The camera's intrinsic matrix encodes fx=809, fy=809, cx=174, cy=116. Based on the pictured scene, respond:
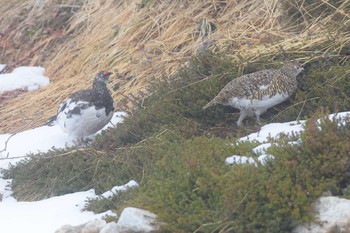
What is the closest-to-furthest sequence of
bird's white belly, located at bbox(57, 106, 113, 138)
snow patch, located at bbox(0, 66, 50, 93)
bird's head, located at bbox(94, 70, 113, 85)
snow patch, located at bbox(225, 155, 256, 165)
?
snow patch, located at bbox(225, 155, 256, 165)
bird's white belly, located at bbox(57, 106, 113, 138)
bird's head, located at bbox(94, 70, 113, 85)
snow patch, located at bbox(0, 66, 50, 93)

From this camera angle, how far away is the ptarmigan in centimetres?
633

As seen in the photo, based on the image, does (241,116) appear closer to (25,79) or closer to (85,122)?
(85,122)

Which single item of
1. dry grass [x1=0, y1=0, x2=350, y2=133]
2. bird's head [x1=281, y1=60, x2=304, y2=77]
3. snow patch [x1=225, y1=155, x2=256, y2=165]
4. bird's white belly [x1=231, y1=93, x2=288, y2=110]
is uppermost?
snow patch [x1=225, y1=155, x2=256, y2=165]

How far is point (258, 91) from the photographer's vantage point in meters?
6.32

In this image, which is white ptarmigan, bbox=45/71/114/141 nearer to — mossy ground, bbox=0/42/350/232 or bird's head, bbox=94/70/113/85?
bird's head, bbox=94/70/113/85

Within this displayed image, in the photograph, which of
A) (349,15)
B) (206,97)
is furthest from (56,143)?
(349,15)

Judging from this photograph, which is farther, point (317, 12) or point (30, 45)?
point (30, 45)

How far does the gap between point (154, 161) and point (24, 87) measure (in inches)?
198

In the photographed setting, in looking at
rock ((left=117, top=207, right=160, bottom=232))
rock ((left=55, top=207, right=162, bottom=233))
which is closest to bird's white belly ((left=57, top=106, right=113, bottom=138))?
rock ((left=55, top=207, right=162, bottom=233))

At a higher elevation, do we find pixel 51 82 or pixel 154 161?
pixel 154 161

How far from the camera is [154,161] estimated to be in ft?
19.3

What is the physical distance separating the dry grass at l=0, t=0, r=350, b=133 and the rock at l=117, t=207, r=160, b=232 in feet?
8.79

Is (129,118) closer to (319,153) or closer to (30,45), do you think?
(319,153)

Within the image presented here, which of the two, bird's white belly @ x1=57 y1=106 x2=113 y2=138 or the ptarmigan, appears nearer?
the ptarmigan
